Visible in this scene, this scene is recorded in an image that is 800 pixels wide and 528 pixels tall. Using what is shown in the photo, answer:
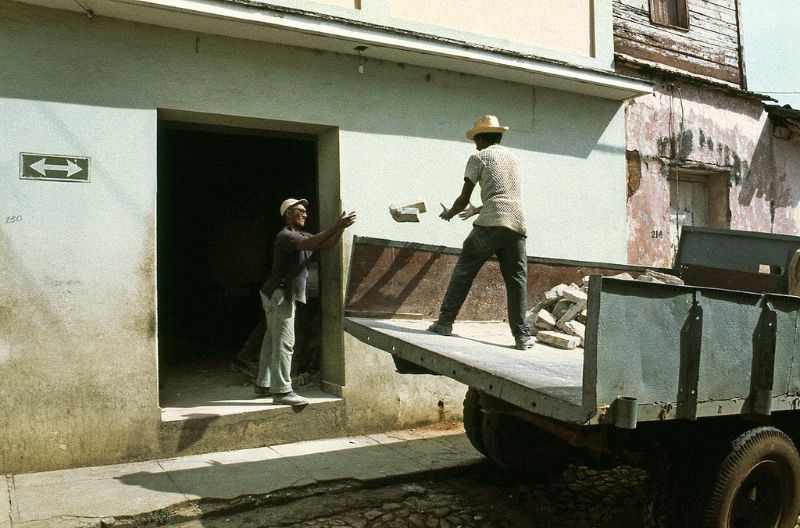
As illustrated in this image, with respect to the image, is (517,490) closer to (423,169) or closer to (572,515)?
(572,515)

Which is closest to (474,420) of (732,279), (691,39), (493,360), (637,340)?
(493,360)

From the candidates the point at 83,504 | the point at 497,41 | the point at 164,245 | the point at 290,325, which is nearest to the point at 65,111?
the point at 290,325

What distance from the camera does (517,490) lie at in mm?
4695

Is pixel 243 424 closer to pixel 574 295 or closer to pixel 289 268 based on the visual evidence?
pixel 289 268

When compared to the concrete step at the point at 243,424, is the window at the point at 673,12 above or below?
above

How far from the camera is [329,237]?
220 inches

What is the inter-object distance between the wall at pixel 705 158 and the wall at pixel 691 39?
1.31 feet

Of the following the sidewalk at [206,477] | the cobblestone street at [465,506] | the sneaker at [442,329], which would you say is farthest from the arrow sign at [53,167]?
the sneaker at [442,329]

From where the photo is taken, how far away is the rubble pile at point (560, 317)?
4750mm

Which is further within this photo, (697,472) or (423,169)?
(423,169)

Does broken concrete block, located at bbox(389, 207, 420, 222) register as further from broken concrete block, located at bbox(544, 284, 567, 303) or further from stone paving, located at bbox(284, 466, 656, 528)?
stone paving, located at bbox(284, 466, 656, 528)

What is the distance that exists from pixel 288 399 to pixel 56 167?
8.48ft

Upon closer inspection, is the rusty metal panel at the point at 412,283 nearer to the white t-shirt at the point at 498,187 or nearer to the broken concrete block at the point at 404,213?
the broken concrete block at the point at 404,213

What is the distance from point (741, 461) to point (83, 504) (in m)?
3.82
